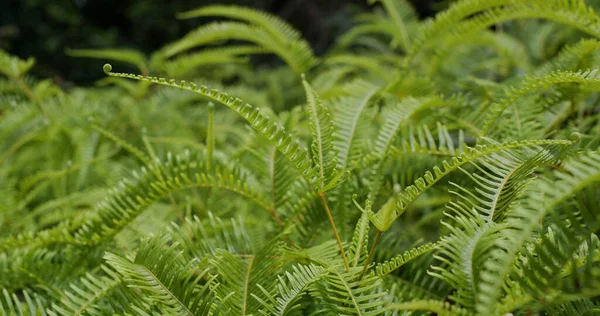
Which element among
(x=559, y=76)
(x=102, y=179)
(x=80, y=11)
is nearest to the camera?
(x=559, y=76)

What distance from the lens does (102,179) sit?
63.0 inches

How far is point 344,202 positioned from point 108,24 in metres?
3.75

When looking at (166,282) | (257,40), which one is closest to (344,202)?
(166,282)

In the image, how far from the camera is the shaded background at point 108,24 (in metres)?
3.33

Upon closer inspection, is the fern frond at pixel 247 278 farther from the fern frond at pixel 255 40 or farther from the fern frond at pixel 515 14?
the fern frond at pixel 255 40

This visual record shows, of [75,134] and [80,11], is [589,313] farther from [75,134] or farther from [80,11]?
[80,11]

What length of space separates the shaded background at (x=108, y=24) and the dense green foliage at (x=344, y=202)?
6.42 ft

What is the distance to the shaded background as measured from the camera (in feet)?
10.9

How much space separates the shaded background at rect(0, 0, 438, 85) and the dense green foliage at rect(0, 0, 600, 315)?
1958mm

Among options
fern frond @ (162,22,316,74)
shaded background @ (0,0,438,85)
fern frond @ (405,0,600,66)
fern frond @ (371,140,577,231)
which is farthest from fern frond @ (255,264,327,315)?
shaded background @ (0,0,438,85)

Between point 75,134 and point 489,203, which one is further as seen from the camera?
point 75,134

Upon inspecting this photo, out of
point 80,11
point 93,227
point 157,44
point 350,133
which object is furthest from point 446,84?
point 80,11

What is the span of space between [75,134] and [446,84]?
4.97ft

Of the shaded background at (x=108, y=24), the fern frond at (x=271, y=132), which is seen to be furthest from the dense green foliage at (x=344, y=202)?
the shaded background at (x=108, y=24)
